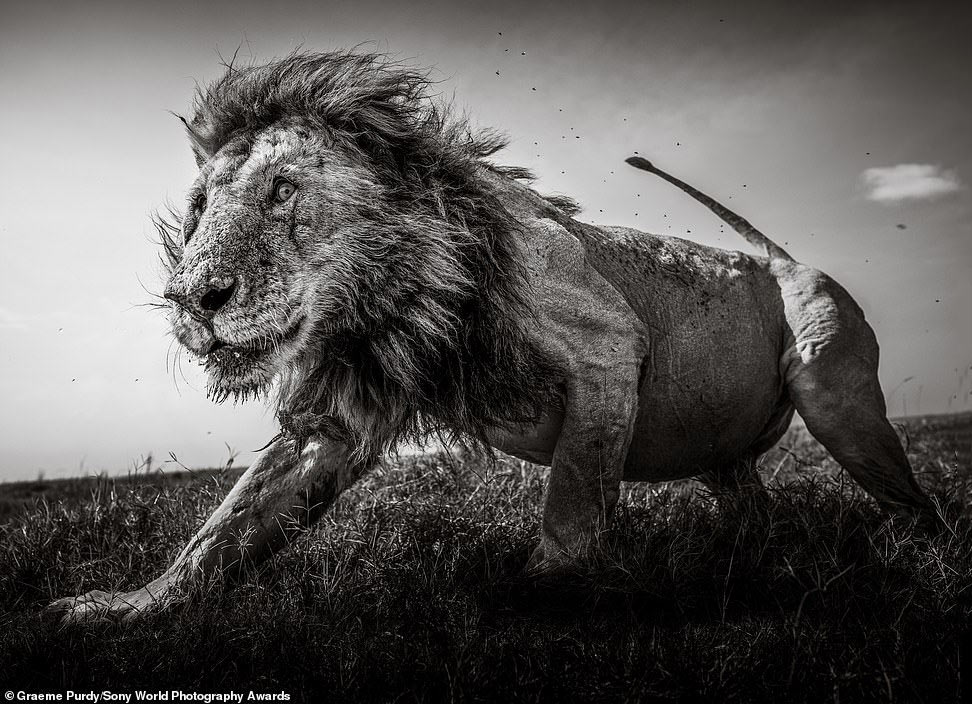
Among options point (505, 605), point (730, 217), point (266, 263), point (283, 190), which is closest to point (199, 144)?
point (283, 190)

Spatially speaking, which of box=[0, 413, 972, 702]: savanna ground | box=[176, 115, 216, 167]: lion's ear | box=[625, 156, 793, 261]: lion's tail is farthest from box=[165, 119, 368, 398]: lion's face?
box=[625, 156, 793, 261]: lion's tail

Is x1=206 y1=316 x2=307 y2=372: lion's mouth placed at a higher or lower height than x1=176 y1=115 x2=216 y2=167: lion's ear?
lower

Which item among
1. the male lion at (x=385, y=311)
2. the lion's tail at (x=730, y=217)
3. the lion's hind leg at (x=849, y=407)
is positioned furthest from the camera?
the lion's tail at (x=730, y=217)

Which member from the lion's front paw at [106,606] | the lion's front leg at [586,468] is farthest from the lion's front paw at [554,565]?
the lion's front paw at [106,606]

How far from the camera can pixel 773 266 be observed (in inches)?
171

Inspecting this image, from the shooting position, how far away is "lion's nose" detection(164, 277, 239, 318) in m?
2.50

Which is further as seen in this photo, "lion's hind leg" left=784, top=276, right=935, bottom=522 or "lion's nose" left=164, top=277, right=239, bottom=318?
"lion's hind leg" left=784, top=276, right=935, bottom=522

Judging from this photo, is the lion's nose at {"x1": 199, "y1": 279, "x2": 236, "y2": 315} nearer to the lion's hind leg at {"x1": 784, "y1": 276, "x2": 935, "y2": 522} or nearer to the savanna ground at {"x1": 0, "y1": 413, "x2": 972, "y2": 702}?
the savanna ground at {"x1": 0, "y1": 413, "x2": 972, "y2": 702}

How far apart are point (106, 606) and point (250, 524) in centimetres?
59

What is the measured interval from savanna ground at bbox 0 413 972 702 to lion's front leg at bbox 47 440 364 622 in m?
0.11

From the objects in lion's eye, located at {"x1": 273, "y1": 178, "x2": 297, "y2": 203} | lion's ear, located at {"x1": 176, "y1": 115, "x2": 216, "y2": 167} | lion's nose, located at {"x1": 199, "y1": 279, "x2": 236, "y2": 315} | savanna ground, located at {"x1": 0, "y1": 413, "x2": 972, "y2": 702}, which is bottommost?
savanna ground, located at {"x1": 0, "y1": 413, "x2": 972, "y2": 702}

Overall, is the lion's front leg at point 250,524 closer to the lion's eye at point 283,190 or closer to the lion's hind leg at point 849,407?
the lion's eye at point 283,190

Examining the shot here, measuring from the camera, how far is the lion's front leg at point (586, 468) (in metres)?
2.87

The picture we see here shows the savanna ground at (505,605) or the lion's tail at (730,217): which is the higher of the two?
the lion's tail at (730,217)
